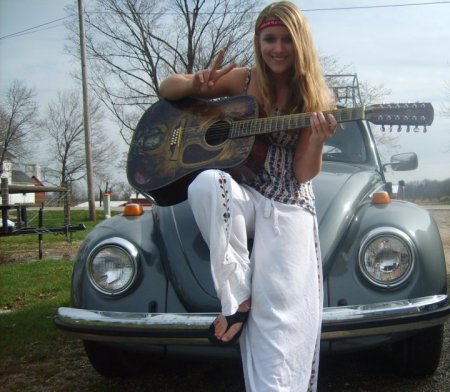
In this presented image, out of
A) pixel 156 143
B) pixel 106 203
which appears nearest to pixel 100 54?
pixel 106 203

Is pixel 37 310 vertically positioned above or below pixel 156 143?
below

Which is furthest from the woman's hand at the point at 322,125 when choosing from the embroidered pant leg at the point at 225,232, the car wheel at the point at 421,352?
the car wheel at the point at 421,352

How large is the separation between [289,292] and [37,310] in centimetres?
365

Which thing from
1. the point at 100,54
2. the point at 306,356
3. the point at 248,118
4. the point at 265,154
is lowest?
the point at 306,356

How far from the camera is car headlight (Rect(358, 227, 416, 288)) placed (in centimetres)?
254

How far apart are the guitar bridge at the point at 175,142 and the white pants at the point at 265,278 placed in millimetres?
601

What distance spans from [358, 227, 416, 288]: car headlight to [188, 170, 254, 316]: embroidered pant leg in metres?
0.89

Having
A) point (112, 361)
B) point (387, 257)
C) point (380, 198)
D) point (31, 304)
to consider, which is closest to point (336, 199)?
point (380, 198)

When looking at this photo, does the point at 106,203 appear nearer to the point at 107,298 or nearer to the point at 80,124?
the point at 107,298

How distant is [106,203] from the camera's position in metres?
17.1

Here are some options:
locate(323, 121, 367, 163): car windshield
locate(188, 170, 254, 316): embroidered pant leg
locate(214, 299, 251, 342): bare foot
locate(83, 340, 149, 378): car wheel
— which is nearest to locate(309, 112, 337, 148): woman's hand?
locate(188, 170, 254, 316): embroidered pant leg

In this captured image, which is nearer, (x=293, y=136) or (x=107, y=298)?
(x=293, y=136)

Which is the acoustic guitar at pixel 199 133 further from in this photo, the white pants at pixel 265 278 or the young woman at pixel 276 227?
the white pants at pixel 265 278

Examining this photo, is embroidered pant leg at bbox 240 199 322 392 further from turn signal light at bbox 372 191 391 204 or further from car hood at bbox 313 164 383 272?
turn signal light at bbox 372 191 391 204
